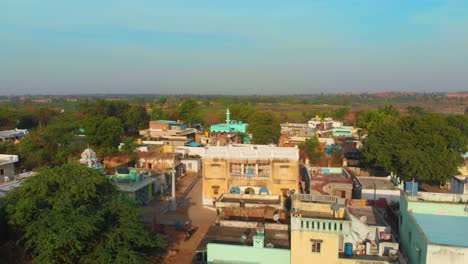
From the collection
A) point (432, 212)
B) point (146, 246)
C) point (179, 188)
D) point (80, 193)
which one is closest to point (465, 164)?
point (432, 212)

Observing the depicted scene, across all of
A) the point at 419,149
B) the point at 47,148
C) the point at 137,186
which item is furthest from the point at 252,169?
the point at 47,148

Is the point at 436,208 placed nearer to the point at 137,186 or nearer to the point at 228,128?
the point at 137,186

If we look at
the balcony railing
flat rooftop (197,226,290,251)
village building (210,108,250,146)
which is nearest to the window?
flat rooftop (197,226,290,251)

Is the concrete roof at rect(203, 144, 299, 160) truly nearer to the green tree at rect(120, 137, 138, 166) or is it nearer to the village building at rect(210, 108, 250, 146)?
the green tree at rect(120, 137, 138, 166)

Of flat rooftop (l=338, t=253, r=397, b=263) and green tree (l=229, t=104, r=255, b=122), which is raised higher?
green tree (l=229, t=104, r=255, b=122)

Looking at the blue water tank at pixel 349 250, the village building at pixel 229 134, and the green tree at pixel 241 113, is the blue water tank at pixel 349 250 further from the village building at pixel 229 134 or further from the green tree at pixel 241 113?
the green tree at pixel 241 113

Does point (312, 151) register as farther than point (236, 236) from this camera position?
Yes
